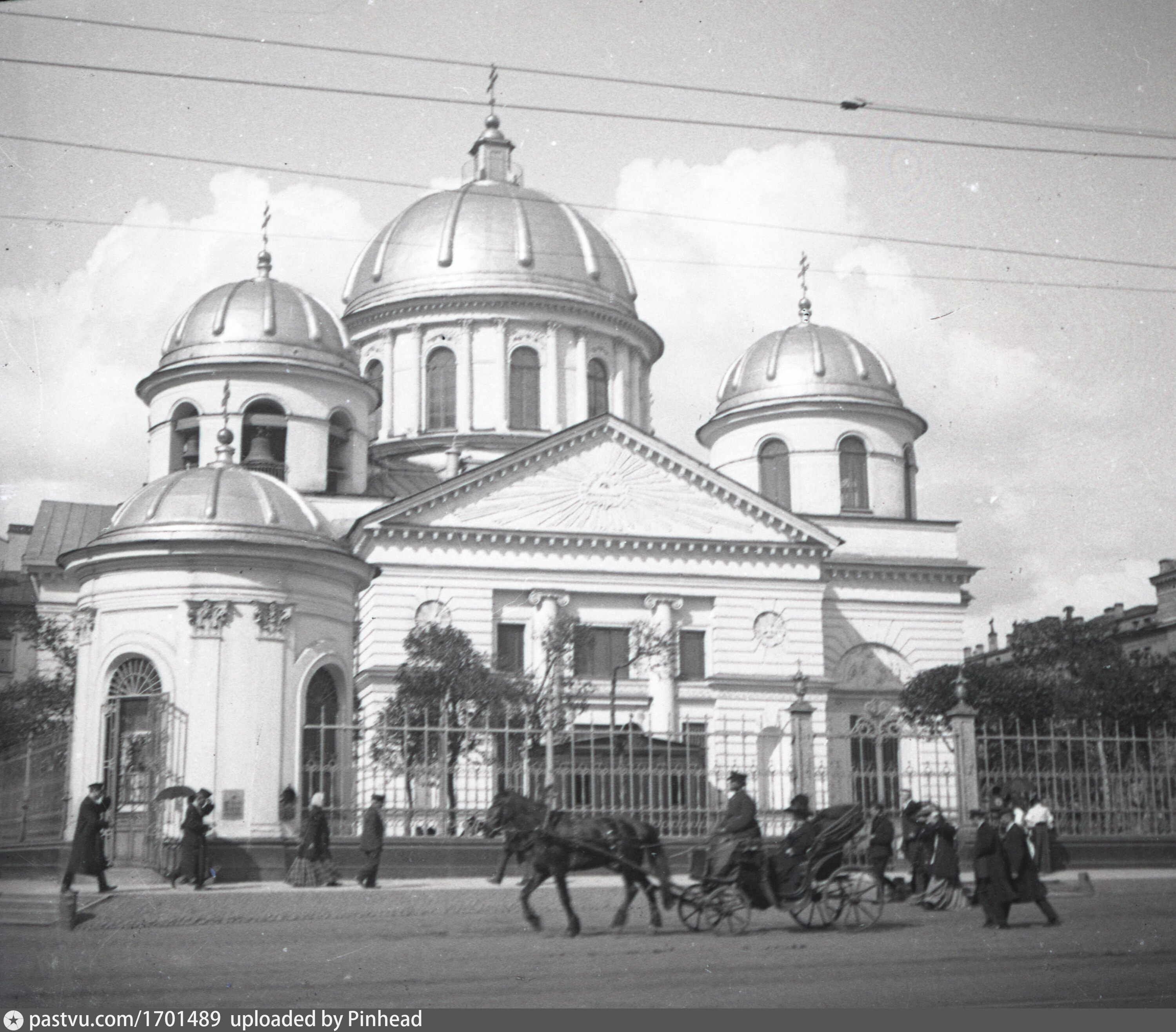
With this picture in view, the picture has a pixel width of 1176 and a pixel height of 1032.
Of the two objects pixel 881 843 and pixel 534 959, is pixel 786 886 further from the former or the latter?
pixel 881 843

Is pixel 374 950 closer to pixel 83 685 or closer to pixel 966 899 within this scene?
pixel 966 899

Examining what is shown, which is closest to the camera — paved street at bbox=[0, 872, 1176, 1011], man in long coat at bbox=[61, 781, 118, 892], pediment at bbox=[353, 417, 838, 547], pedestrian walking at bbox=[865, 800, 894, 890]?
paved street at bbox=[0, 872, 1176, 1011]

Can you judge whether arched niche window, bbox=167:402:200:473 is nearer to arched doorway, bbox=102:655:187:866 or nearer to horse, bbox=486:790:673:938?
arched doorway, bbox=102:655:187:866

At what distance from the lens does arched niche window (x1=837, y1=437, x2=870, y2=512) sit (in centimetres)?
4903

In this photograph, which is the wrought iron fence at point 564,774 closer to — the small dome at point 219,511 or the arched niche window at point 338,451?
the small dome at point 219,511

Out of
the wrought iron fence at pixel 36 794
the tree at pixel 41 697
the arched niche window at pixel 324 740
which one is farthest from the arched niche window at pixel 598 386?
the arched niche window at pixel 324 740

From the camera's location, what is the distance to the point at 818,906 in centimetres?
1694

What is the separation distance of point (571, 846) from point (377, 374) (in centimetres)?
3448

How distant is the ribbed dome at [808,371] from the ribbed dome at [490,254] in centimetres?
377

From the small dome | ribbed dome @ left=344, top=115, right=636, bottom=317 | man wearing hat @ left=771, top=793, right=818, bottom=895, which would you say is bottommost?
man wearing hat @ left=771, top=793, right=818, bottom=895

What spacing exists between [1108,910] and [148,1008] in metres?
11.4

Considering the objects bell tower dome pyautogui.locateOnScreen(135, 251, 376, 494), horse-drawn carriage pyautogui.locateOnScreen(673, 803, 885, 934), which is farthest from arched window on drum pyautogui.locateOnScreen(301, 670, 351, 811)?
bell tower dome pyautogui.locateOnScreen(135, 251, 376, 494)

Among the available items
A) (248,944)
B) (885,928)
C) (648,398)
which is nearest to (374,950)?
(248,944)

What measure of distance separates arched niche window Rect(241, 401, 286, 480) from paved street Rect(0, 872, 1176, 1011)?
75.8ft
